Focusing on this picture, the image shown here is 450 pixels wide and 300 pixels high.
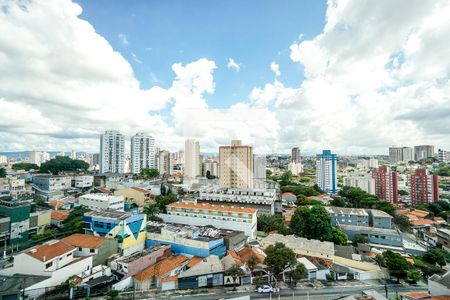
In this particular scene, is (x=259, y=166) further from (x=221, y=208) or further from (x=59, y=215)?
(x=59, y=215)

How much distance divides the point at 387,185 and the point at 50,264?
91.8 feet

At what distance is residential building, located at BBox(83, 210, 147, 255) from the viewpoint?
9508 mm

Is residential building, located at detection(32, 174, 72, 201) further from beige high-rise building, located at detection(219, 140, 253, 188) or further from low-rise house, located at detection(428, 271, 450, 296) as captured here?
low-rise house, located at detection(428, 271, 450, 296)

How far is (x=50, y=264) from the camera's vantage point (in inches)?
291

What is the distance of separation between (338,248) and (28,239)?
14.5m

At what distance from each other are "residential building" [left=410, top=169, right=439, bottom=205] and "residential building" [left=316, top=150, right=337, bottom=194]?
26.3 ft

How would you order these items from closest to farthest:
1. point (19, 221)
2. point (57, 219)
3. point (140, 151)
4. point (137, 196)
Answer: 1. point (19, 221)
2. point (57, 219)
3. point (137, 196)
4. point (140, 151)

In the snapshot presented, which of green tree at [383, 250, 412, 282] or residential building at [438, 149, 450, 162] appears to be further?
residential building at [438, 149, 450, 162]

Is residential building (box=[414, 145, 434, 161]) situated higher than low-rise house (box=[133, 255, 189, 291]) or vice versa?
residential building (box=[414, 145, 434, 161])

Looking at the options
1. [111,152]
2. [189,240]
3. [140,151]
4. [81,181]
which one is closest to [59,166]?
[111,152]

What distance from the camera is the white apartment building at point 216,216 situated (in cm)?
1230

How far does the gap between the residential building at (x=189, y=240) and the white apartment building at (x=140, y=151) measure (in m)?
26.3

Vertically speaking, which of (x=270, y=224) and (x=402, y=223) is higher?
(x=270, y=224)

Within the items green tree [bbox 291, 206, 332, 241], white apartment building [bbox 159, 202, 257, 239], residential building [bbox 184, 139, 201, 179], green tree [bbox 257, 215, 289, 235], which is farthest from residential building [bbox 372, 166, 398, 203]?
residential building [bbox 184, 139, 201, 179]
